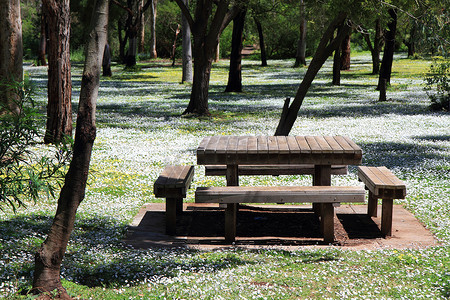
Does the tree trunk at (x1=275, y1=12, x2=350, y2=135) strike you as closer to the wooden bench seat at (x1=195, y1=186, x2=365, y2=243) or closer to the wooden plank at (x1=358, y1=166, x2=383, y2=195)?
the wooden plank at (x1=358, y1=166, x2=383, y2=195)

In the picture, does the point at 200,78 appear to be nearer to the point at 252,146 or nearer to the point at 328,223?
the point at 252,146

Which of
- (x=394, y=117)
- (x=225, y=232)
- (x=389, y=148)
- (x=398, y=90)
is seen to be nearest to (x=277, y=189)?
(x=225, y=232)

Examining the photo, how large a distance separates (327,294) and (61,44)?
10328 millimetres

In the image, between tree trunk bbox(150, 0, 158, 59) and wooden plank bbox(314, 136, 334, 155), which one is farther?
tree trunk bbox(150, 0, 158, 59)

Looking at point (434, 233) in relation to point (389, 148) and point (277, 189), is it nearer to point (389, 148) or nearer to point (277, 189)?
point (277, 189)

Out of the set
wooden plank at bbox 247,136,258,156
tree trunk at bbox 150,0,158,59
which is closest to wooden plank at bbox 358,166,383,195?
wooden plank at bbox 247,136,258,156

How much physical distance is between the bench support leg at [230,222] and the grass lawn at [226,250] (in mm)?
527

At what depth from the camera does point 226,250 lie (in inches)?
264

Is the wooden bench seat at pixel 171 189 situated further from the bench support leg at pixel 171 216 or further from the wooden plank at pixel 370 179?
the wooden plank at pixel 370 179

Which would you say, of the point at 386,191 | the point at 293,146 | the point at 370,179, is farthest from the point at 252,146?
the point at 386,191

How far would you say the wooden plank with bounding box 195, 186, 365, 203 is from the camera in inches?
271

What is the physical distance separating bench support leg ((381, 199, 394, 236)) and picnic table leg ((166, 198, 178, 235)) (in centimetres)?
289

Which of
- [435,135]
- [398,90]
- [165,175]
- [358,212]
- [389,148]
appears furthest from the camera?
[398,90]

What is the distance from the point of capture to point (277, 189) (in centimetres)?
708
